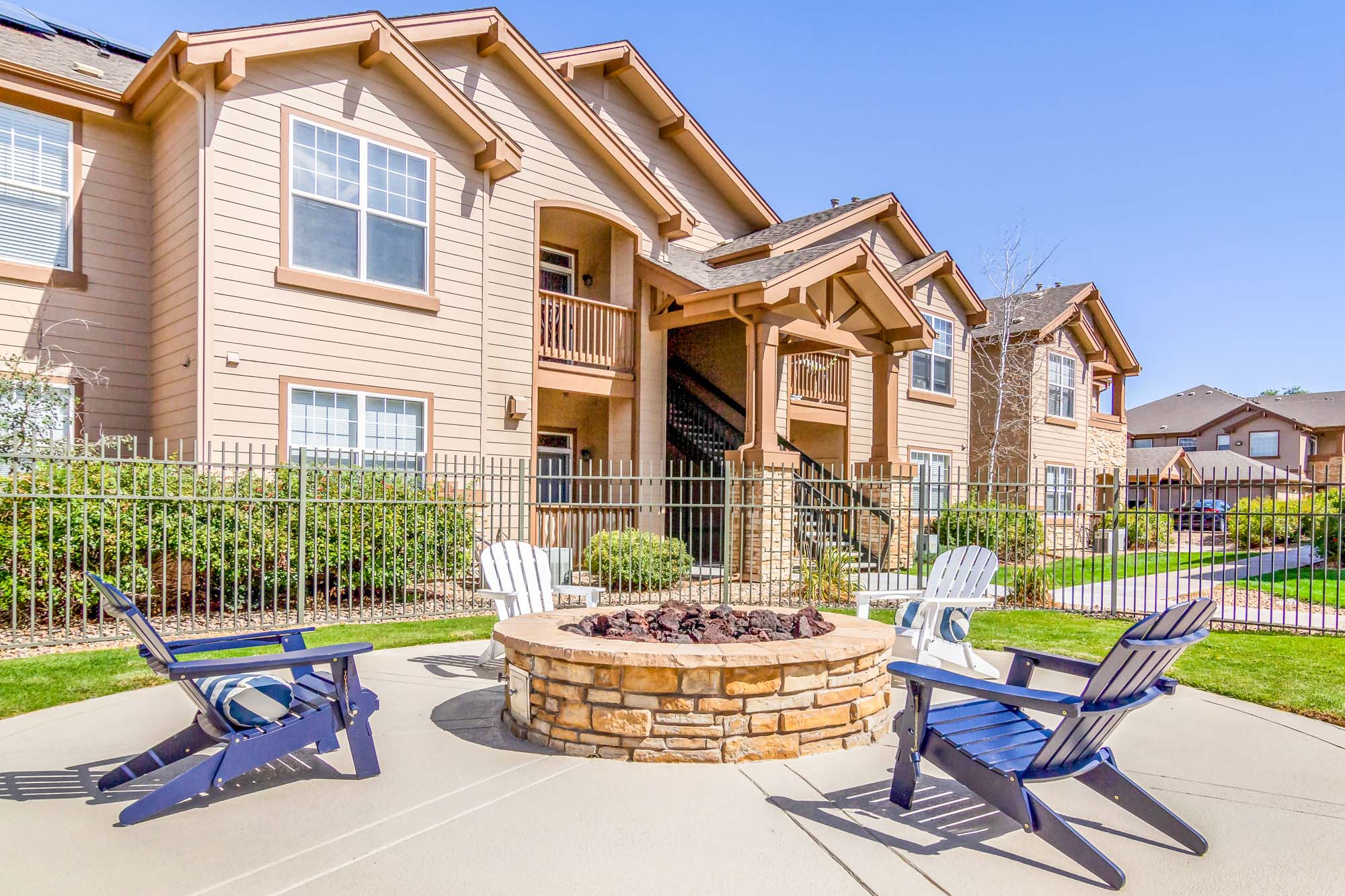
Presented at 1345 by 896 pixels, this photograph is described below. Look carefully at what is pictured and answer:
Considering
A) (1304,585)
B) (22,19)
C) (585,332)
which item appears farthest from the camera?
(1304,585)

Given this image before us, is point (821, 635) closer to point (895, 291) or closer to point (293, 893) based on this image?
point (293, 893)

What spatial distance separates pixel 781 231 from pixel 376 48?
8.59 metres

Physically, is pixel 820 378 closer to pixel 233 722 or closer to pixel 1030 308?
pixel 1030 308

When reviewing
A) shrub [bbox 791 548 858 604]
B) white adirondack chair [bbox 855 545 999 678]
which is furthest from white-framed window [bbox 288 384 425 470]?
white adirondack chair [bbox 855 545 999 678]

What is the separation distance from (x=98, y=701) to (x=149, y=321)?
725 cm

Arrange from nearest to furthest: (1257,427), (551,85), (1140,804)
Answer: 1. (1140,804)
2. (551,85)
3. (1257,427)

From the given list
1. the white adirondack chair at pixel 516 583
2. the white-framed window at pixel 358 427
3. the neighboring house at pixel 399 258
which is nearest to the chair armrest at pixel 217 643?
the white adirondack chair at pixel 516 583

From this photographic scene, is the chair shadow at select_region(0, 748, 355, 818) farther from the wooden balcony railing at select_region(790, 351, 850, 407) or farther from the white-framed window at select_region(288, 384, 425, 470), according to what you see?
the wooden balcony railing at select_region(790, 351, 850, 407)

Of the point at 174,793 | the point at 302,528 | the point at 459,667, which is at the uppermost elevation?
the point at 302,528

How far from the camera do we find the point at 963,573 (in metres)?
7.62

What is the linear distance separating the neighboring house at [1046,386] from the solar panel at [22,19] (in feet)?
71.9

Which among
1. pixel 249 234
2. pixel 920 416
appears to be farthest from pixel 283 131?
pixel 920 416

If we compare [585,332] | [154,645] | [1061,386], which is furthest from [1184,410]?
[154,645]

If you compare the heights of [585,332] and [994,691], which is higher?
[585,332]
